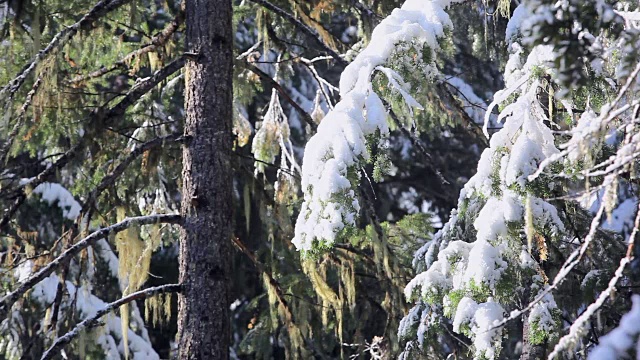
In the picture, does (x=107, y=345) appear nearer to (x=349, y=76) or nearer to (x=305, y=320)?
(x=305, y=320)

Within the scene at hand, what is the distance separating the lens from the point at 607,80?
4.96 m

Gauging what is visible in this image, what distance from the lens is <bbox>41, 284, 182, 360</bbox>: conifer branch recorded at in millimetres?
5109

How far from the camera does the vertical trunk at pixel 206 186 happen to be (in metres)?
5.40

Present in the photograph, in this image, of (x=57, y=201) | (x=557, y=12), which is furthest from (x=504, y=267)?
(x=57, y=201)

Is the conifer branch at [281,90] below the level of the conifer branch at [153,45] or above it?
below

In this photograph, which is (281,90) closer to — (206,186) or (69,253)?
(206,186)

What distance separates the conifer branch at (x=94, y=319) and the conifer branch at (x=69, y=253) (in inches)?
13.8

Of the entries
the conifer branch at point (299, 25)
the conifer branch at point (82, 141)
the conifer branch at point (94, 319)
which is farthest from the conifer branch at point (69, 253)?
the conifer branch at point (299, 25)

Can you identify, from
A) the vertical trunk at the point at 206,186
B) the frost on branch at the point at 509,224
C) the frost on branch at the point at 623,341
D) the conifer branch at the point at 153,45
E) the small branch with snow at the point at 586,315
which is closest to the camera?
the frost on branch at the point at 623,341

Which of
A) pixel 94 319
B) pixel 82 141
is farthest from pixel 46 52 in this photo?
pixel 94 319

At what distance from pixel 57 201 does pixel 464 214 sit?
19.9 ft

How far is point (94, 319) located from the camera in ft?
17.1

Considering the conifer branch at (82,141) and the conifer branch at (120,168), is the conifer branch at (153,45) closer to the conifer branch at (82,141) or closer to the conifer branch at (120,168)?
the conifer branch at (82,141)

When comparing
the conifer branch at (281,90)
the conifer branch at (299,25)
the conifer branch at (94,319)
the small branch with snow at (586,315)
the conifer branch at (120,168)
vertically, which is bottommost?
the small branch with snow at (586,315)
